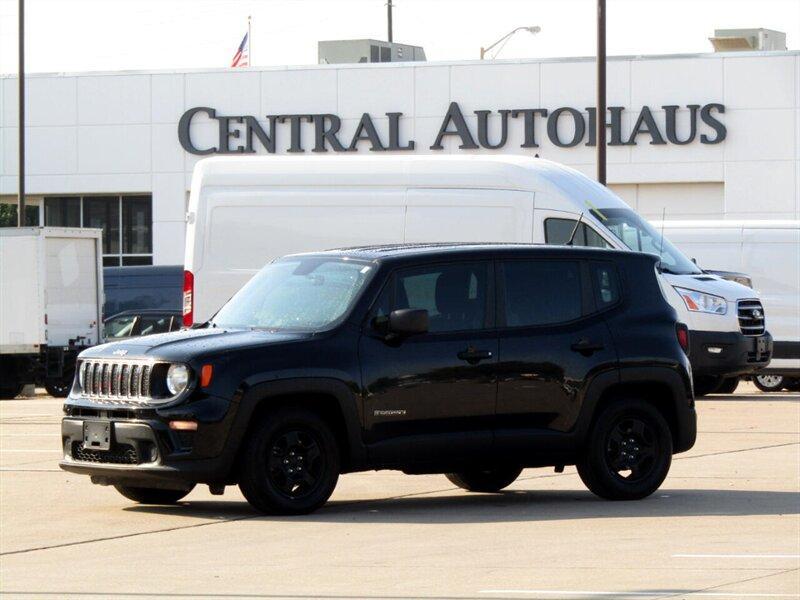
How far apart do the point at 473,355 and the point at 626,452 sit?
4.56 feet

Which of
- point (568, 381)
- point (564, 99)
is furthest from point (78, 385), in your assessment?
point (564, 99)

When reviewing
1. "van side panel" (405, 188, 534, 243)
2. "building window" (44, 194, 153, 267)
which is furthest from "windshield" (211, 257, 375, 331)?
"building window" (44, 194, 153, 267)

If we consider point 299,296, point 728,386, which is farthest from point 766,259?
point 299,296

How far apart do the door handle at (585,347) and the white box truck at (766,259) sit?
43.9 ft

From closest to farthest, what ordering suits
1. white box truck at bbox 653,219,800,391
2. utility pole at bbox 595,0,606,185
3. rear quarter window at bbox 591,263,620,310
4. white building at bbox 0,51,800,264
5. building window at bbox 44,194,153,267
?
1. rear quarter window at bbox 591,263,620,310
2. white box truck at bbox 653,219,800,391
3. utility pole at bbox 595,0,606,185
4. white building at bbox 0,51,800,264
5. building window at bbox 44,194,153,267

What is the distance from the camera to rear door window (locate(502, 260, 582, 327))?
11797 mm

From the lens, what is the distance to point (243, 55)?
4675 cm

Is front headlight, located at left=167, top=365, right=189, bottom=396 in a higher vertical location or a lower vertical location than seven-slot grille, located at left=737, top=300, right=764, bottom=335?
lower

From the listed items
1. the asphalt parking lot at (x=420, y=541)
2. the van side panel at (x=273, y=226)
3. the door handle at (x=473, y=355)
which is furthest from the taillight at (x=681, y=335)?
the van side panel at (x=273, y=226)

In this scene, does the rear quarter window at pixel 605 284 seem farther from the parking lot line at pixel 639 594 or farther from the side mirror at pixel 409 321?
the parking lot line at pixel 639 594

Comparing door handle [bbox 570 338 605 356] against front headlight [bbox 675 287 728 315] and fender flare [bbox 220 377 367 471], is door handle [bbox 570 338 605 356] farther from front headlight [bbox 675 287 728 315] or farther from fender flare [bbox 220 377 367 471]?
front headlight [bbox 675 287 728 315]

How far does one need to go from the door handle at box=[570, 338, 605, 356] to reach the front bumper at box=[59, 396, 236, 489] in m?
2.46

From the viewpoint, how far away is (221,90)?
4316cm

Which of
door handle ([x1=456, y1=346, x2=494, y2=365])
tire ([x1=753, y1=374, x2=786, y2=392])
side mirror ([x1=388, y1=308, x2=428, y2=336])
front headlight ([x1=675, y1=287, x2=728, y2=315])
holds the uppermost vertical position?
front headlight ([x1=675, y1=287, x2=728, y2=315])
